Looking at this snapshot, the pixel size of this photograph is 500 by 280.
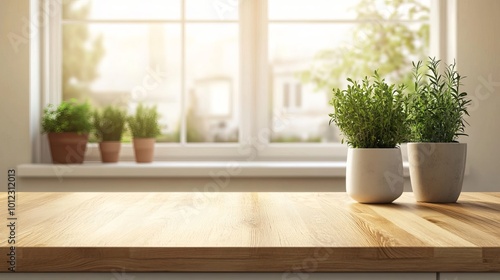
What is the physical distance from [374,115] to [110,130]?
73.4 inches

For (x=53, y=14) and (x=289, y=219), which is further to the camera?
(x=53, y=14)

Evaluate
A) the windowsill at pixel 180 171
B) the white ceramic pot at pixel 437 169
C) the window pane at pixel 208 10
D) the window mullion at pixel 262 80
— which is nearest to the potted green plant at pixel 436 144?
the white ceramic pot at pixel 437 169

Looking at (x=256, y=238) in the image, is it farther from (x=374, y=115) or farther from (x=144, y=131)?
(x=144, y=131)

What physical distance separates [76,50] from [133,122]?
49cm

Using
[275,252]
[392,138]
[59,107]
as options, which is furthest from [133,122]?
[275,252]

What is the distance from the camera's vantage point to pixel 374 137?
1.32 metres

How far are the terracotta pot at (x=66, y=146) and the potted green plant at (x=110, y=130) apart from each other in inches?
3.3

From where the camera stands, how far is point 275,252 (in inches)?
32.8

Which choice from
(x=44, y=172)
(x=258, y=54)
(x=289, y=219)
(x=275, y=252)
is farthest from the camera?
(x=258, y=54)

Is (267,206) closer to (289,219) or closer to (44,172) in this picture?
(289,219)

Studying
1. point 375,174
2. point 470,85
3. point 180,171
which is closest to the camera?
point 375,174

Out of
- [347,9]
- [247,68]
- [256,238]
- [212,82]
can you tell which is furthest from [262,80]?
[256,238]

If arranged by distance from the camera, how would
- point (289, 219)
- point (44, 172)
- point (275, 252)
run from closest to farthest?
1. point (275, 252)
2. point (289, 219)
3. point (44, 172)

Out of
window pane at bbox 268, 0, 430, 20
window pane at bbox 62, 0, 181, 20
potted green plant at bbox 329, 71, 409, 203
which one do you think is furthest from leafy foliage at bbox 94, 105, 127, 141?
potted green plant at bbox 329, 71, 409, 203
